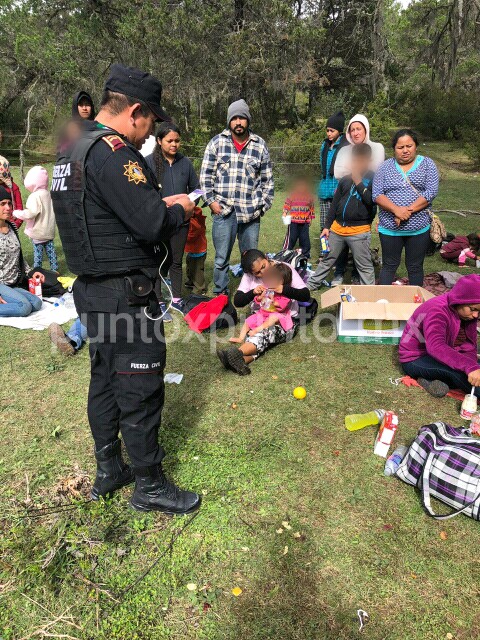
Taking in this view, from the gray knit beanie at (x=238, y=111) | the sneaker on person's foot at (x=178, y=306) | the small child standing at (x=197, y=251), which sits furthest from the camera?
the small child standing at (x=197, y=251)

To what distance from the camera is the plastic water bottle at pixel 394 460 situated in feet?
9.96

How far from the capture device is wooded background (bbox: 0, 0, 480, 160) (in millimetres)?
14055

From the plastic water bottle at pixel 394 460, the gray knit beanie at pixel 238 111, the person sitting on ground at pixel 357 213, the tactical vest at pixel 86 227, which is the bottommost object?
the plastic water bottle at pixel 394 460

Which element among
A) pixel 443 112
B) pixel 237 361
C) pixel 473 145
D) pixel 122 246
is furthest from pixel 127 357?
pixel 443 112

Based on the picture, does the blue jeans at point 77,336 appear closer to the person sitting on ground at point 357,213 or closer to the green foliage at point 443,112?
the person sitting on ground at point 357,213

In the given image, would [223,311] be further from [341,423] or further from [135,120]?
[135,120]

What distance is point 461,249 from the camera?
715 cm

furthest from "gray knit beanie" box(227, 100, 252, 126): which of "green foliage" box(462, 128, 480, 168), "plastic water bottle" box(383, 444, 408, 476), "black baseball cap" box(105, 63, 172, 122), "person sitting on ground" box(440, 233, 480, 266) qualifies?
"green foliage" box(462, 128, 480, 168)

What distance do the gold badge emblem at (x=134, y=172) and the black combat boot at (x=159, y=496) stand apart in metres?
1.50

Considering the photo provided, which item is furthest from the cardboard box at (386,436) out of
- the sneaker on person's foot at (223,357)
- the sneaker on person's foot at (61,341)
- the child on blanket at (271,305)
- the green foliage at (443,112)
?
the green foliage at (443,112)

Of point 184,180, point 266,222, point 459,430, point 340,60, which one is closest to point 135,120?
point 459,430

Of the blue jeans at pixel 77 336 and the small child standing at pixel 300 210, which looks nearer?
the blue jeans at pixel 77 336

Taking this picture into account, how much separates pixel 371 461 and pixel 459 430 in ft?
1.97

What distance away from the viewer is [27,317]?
5.63 metres
